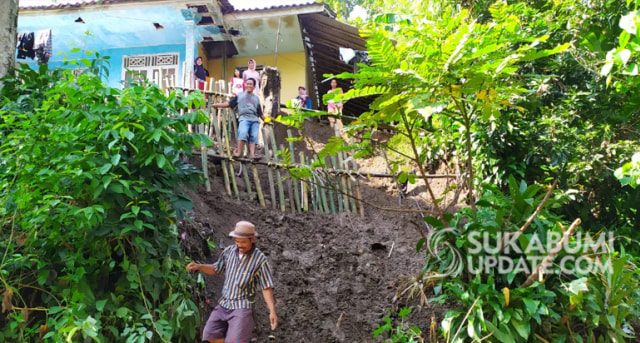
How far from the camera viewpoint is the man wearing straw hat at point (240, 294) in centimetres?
429

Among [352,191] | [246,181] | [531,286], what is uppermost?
[246,181]

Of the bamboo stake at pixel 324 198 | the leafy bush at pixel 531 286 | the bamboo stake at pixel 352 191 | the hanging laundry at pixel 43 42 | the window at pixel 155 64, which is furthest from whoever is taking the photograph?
the window at pixel 155 64

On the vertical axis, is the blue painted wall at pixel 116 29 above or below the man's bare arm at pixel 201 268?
above

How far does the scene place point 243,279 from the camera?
14.3 feet

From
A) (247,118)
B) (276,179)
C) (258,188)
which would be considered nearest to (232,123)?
(247,118)

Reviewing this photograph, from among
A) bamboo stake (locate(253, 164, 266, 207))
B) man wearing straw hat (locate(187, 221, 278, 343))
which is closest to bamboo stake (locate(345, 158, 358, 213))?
bamboo stake (locate(253, 164, 266, 207))

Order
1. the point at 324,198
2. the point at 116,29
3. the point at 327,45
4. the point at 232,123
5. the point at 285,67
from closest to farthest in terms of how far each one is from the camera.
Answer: the point at 324,198 → the point at 232,123 → the point at 116,29 → the point at 327,45 → the point at 285,67

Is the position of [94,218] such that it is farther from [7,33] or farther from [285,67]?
[285,67]

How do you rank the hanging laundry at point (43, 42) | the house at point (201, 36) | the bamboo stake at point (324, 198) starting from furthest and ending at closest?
the house at point (201, 36)
the hanging laundry at point (43, 42)
the bamboo stake at point (324, 198)

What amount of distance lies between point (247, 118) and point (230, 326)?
380 cm

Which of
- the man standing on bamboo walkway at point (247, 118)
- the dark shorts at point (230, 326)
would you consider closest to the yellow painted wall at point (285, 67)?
the man standing on bamboo walkway at point (247, 118)

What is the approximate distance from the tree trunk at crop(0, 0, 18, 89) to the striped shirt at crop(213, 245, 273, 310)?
9.88 feet

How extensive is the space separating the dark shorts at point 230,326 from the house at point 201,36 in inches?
288

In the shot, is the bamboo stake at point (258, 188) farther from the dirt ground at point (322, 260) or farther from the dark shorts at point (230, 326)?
the dark shorts at point (230, 326)
